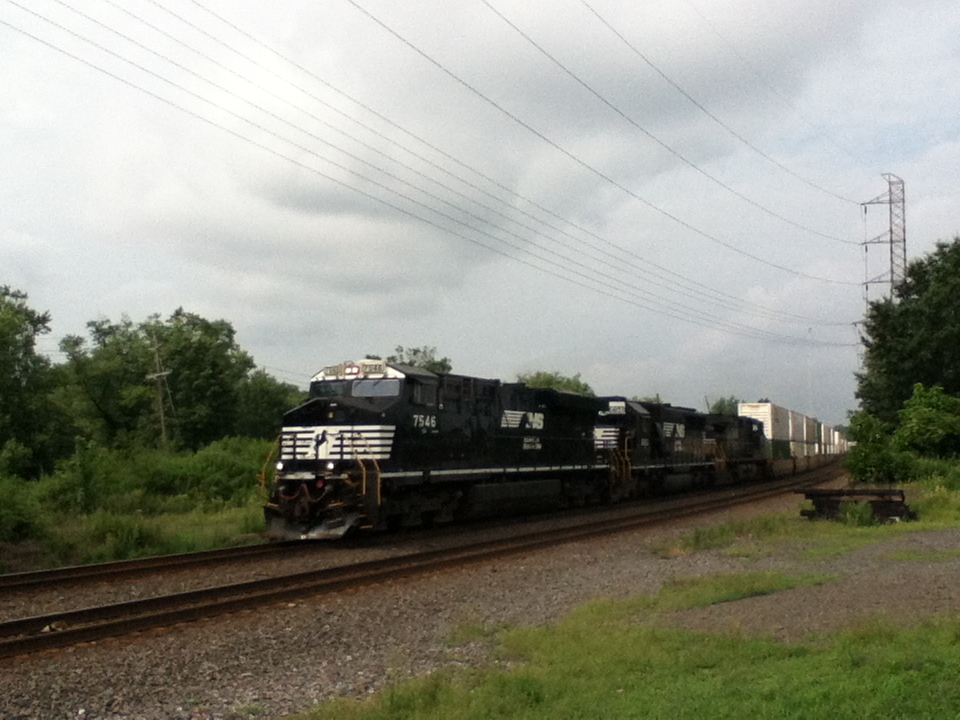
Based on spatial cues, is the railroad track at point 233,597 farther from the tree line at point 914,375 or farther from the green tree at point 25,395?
the green tree at point 25,395

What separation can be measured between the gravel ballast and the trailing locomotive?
12.9ft

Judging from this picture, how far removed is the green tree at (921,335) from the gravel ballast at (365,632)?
81.7 feet

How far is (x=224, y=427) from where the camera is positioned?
2569 inches

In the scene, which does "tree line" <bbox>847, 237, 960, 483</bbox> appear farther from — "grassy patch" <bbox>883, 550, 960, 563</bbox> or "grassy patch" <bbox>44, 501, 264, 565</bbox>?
"grassy patch" <bbox>44, 501, 264, 565</bbox>

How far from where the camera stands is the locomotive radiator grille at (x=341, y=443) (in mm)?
17297

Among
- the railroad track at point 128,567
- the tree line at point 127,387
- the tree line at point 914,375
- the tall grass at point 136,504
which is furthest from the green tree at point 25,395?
the tree line at point 914,375

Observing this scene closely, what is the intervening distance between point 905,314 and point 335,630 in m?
33.7

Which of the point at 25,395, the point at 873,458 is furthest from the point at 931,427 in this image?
the point at 25,395

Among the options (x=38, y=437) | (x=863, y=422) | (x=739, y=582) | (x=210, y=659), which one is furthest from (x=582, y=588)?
(x=38, y=437)

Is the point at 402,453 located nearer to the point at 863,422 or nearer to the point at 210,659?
the point at 210,659

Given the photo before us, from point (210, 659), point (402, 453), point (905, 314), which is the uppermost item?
→ point (905, 314)

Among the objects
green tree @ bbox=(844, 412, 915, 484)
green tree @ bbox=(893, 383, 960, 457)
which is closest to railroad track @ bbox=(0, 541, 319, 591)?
green tree @ bbox=(844, 412, 915, 484)

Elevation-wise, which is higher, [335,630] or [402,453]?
[402,453]

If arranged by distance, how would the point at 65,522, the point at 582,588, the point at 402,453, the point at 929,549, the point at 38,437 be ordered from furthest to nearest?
the point at 38,437
the point at 65,522
the point at 402,453
the point at 929,549
the point at 582,588
